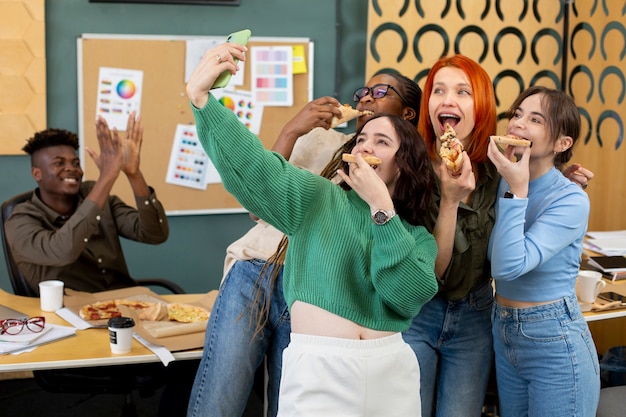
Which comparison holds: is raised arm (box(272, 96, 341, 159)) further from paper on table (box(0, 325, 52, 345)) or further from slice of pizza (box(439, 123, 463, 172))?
paper on table (box(0, 325, 52, 345))

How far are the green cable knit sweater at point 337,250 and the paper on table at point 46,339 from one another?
42.4 inches

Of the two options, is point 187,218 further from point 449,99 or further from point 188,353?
point 449,99

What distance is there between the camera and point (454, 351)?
2055 mm

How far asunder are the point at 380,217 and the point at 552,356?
2.30 feet

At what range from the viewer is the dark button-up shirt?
9.84 feet

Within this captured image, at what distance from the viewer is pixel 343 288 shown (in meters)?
1.65

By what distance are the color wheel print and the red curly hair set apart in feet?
7.87

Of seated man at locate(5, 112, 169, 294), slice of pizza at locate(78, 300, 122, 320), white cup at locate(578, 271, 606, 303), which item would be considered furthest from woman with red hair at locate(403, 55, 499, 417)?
seated man at locate(5, 112, 169, 294)

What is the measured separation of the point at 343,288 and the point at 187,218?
2796 millimetres

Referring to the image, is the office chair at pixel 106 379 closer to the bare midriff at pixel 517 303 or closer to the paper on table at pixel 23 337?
the paper on table at pixel 23 337

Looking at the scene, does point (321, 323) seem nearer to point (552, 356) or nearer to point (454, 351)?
point (454, 351)

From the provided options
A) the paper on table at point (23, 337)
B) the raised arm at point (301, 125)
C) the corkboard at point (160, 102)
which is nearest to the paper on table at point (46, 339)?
the paper on table at point (23, 337)

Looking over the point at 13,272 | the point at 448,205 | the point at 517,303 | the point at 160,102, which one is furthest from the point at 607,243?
the point at 13,272

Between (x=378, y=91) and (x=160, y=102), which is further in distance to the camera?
(x=160, y=102)
